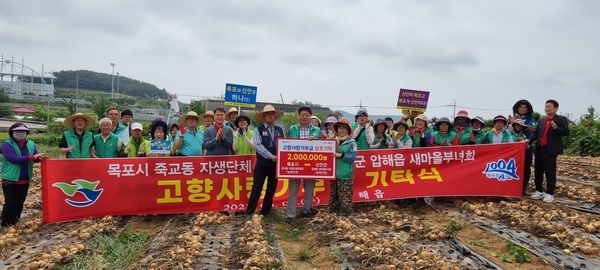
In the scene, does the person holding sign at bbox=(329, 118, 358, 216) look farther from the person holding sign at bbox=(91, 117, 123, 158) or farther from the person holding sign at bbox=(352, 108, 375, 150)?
the person holding sign at bbox=(91, 117, 123, 158)

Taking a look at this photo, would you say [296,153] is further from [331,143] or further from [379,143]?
[379,143]

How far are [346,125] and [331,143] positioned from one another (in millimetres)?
406

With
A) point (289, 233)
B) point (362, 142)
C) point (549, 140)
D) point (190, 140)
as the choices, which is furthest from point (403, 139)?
point (190, 140)

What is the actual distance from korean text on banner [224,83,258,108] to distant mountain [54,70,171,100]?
11410 centimetres

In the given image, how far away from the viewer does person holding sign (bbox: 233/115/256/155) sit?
23.1ft

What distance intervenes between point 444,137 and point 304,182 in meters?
2.77

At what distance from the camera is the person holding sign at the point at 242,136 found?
7039 millimetres

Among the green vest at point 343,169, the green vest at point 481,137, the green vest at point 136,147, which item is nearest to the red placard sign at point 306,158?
the green vest at point 343,169

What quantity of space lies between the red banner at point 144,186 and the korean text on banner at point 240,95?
6489 mm

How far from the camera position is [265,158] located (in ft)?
21.0

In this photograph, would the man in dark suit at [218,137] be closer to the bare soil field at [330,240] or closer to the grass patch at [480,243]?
the bare soil field at [330,240]

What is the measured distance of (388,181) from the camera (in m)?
7.48

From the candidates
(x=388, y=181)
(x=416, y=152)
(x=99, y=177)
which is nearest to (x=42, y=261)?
(x=99, y=177)

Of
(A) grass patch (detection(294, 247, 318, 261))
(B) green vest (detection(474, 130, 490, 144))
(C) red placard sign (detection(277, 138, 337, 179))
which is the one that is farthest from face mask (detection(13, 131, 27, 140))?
(B) green vest (detection(474, 130, 490, 144))
